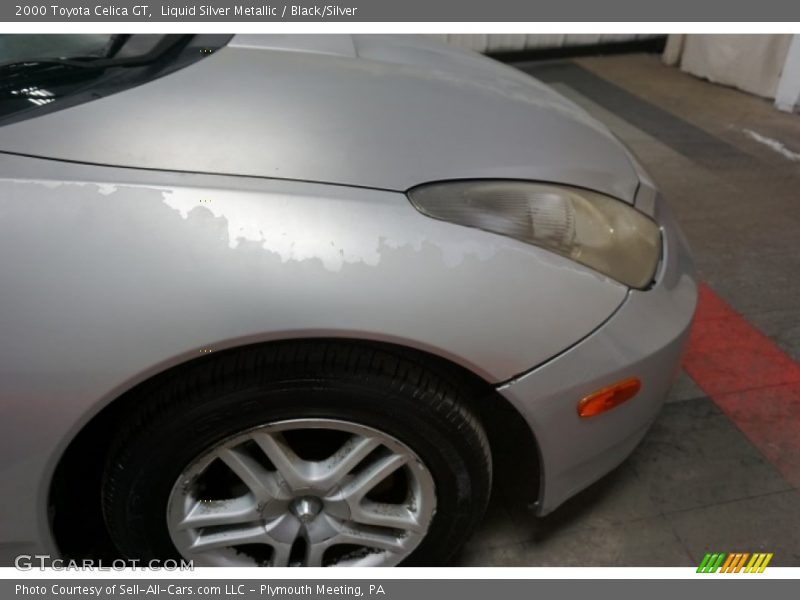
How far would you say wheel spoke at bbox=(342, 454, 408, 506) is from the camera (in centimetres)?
125

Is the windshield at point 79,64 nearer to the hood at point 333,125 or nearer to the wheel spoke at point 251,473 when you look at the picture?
the hood at point 333,125

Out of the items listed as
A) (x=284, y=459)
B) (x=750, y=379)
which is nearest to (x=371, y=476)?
(x=284, y=459)

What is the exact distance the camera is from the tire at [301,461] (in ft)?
3.66

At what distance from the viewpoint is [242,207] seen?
1063mm

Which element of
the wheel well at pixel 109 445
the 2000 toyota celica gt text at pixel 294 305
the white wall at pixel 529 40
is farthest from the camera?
the white wall at pixel 529 40

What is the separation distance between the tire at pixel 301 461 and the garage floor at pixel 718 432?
247mm

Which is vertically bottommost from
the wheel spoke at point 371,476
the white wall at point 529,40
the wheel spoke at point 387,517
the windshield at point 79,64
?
the wheel spoke at point 387,517

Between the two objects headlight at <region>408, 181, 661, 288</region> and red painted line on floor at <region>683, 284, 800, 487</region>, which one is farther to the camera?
red painted line on floor at <region>683, 284, 800, 487</region>

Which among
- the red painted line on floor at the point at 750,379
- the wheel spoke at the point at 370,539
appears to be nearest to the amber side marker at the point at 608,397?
the wheel spoke at the point at 370,539

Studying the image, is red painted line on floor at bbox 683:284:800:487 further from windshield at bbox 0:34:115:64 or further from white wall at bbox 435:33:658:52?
white wall at bbox 435:33:658:52

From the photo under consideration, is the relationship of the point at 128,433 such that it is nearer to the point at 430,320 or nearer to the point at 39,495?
the point at 39,495

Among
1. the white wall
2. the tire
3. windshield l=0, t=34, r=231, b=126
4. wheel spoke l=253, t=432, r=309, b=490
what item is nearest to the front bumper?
the tire

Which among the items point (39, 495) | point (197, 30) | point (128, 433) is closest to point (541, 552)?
point (128, 433)

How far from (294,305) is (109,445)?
50cm
